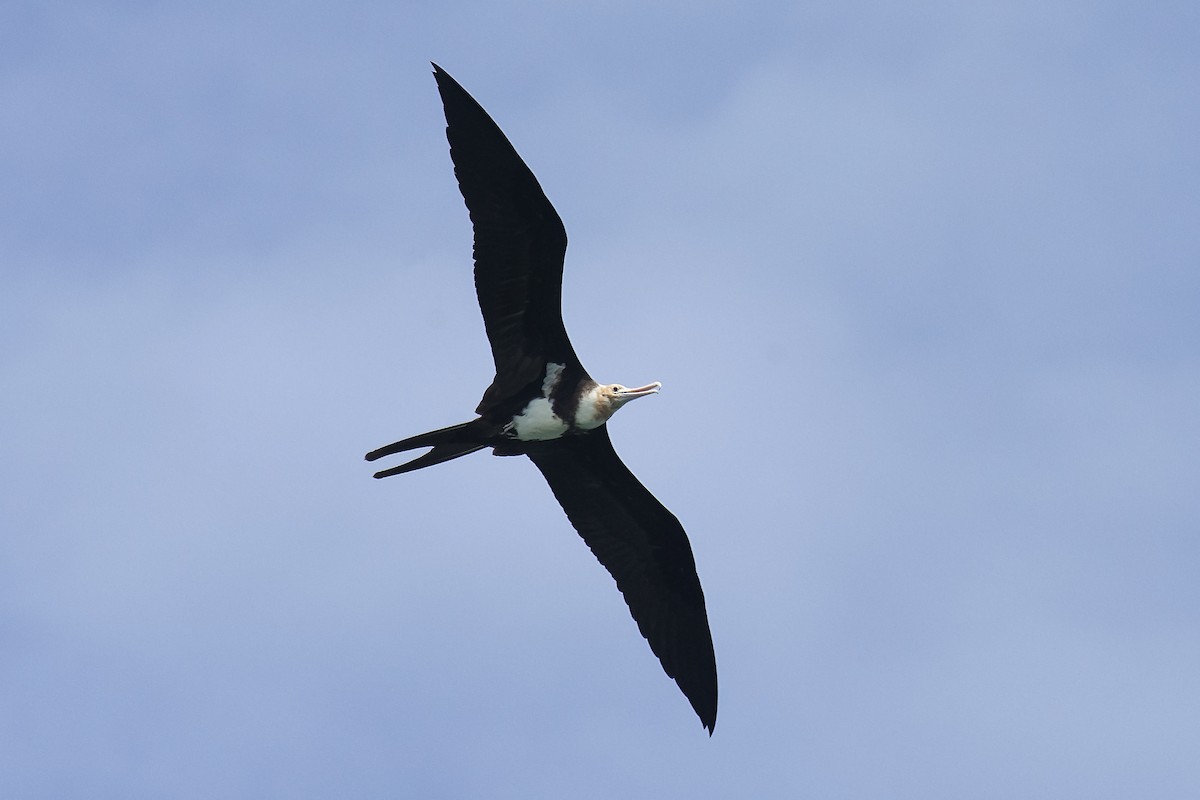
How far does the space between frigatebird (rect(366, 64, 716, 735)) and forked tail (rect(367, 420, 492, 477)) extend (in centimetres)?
1

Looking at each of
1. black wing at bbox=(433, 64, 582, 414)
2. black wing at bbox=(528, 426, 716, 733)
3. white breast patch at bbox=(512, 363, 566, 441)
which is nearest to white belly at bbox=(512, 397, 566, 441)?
white breast patch at bbox=(512, 363, 566, 441)

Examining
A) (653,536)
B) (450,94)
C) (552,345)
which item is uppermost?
(450,94)

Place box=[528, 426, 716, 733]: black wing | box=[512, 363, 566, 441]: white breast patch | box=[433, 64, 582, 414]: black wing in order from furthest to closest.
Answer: box=[528, 426, 716, 733]: black wing < box=[512, 363, 566, 441]: white breast patch < box=[433, 64, 582, 414]: black wing

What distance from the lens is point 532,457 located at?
1327 cm

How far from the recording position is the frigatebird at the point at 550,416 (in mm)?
11875

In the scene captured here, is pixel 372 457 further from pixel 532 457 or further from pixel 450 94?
pixel 450 94

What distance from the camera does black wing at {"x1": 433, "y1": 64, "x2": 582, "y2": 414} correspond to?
11805mm

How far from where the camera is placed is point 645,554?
13.6 m

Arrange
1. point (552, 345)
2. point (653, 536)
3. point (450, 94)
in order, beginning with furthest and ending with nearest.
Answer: point (653, 536)
point (552, 345)
point (450, 94)

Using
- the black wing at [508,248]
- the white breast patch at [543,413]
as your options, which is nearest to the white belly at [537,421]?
the white breast patch at [543,413]

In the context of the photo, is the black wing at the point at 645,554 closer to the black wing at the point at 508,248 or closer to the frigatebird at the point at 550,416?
the frigatebird at the point at 550,416

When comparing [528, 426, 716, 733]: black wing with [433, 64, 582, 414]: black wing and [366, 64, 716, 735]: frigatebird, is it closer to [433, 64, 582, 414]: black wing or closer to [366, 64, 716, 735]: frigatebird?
[366, 64, 716, 735]: frigatebird

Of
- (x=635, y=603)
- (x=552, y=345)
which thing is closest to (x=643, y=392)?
(x=552, y=345)

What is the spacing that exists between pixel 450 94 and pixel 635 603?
433 centimetres
